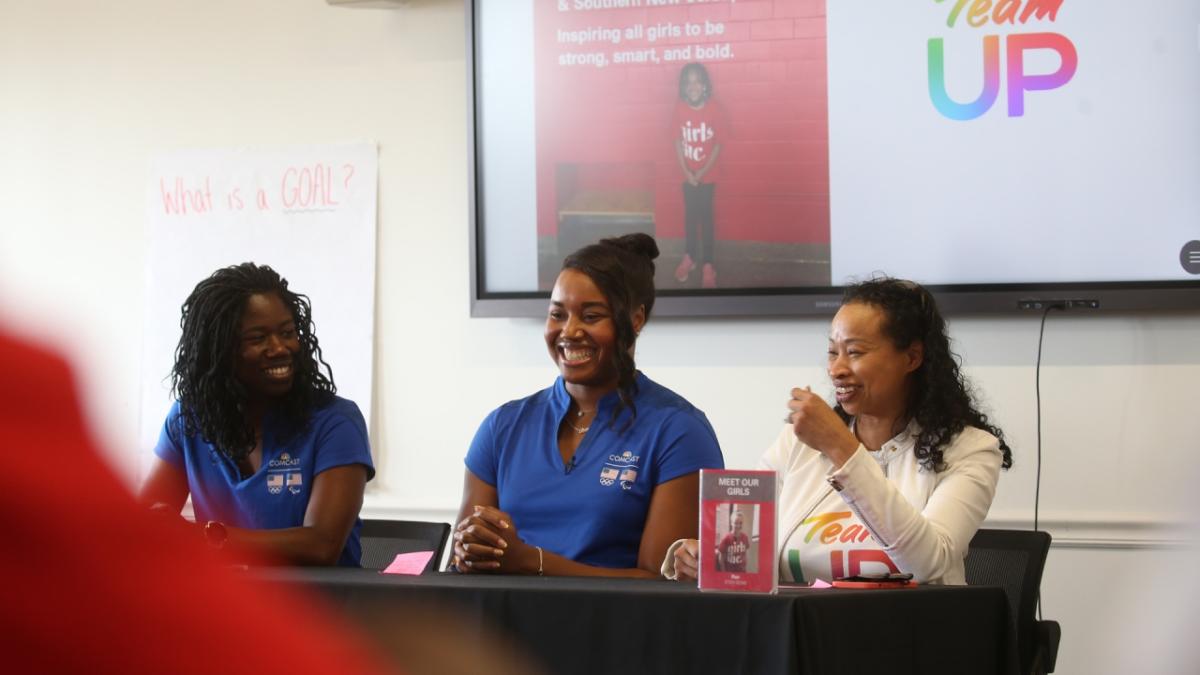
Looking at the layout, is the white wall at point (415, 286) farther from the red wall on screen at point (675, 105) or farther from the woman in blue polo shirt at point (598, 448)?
the woman in blue polo shirt at point (598, 448)

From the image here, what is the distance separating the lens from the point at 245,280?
2.65 meters

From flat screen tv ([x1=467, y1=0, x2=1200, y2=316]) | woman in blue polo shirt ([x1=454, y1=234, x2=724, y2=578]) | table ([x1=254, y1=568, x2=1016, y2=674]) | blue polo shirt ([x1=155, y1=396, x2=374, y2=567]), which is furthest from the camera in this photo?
flat screen tv ([x1=467, y1=0, x2=1200, y2=316])

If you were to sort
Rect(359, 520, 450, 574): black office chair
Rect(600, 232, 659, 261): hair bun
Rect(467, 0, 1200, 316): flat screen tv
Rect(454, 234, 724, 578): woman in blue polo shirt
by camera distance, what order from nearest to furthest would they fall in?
Rect(454, 234, 724, 578): woman in blue polo shirt → Rect(600, 232, 659, 261): hair bun → Rect(359, 520, 450, 574): black office chair → Rect(467, 0, 1200, 316): flat screen tv

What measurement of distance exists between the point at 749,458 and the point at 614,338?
110cm

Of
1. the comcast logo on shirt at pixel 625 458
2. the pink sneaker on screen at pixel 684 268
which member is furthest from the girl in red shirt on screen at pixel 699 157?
the comcast logo on shirt at pixel 625 458

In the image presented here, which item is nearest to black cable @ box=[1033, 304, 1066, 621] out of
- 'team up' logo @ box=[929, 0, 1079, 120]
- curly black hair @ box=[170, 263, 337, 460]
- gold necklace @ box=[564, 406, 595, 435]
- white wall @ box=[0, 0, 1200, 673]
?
white wall @ box=[0, 0, 1200, 673]

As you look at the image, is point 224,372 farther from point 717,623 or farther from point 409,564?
point 717,623

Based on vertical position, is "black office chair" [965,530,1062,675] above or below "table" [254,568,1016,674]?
below

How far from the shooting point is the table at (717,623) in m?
1.67

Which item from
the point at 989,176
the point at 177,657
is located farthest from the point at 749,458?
the point at 177,657

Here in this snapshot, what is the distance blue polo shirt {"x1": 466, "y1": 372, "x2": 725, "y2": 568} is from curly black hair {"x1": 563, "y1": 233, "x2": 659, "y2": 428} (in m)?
0.03

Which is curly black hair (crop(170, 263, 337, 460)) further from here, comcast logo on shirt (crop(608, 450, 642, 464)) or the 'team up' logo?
the 'team up' logo

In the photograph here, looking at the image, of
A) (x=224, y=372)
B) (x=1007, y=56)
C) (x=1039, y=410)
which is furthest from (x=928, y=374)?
(x=224, y=372)

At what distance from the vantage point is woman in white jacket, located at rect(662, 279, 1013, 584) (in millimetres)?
2154
